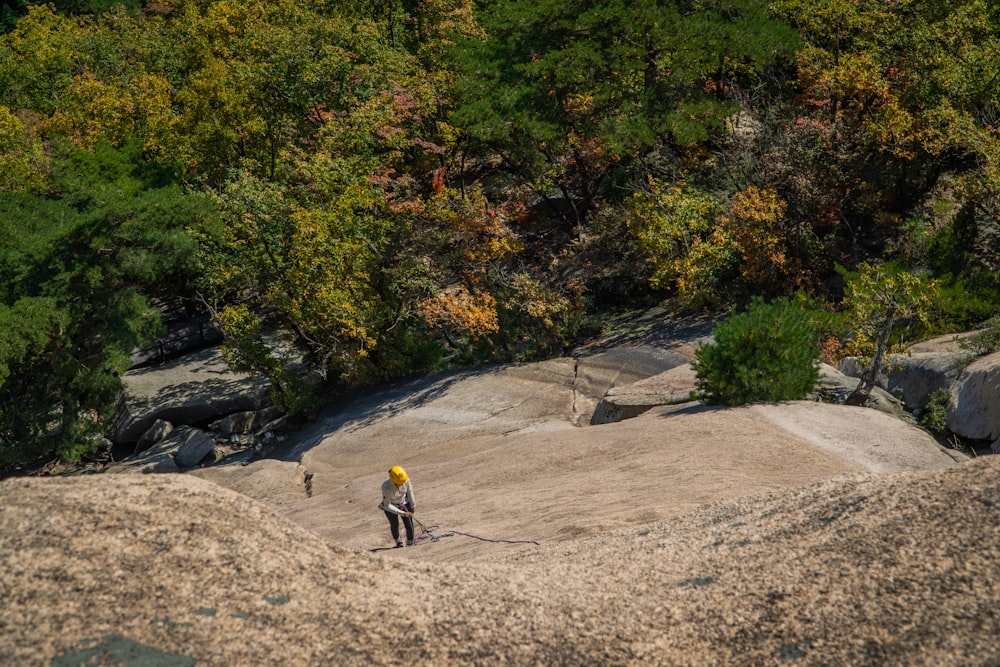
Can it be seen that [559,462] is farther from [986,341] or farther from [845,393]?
[986,341]

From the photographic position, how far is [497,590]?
8.41 m

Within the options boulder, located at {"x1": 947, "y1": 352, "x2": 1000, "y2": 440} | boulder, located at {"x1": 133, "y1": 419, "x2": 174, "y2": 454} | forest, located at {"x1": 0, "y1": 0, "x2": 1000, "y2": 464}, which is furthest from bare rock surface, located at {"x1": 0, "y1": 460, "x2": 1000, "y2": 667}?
boulder, located at {"x1": 133, "y1": 419, "x2": 174, "y2": 454}

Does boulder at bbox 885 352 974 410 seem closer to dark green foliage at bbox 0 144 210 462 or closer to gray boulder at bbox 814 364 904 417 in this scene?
gray boulder at bbox 814 364 904 417

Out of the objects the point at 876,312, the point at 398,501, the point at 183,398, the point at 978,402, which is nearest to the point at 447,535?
the point at 398,501

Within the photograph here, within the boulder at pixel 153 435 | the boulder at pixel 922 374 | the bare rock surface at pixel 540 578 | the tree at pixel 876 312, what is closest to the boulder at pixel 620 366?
the tree at pixel 876 312

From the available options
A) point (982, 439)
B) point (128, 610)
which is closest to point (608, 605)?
point (128, 610)

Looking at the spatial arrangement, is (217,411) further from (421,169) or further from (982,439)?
(982,439)

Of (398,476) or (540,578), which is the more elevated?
(540,578)

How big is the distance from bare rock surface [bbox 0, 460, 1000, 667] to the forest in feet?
48.8

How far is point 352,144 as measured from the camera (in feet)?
91.1

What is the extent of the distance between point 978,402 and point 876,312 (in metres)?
3.43

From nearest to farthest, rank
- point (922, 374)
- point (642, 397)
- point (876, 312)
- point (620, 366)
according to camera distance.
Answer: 1. point (642, 397)
2. point (922, 374)
3. point (876, 312)
4. point (620, 366)

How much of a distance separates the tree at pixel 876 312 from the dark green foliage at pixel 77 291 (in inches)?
658

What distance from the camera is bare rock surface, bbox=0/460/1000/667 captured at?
6785 millimetres
